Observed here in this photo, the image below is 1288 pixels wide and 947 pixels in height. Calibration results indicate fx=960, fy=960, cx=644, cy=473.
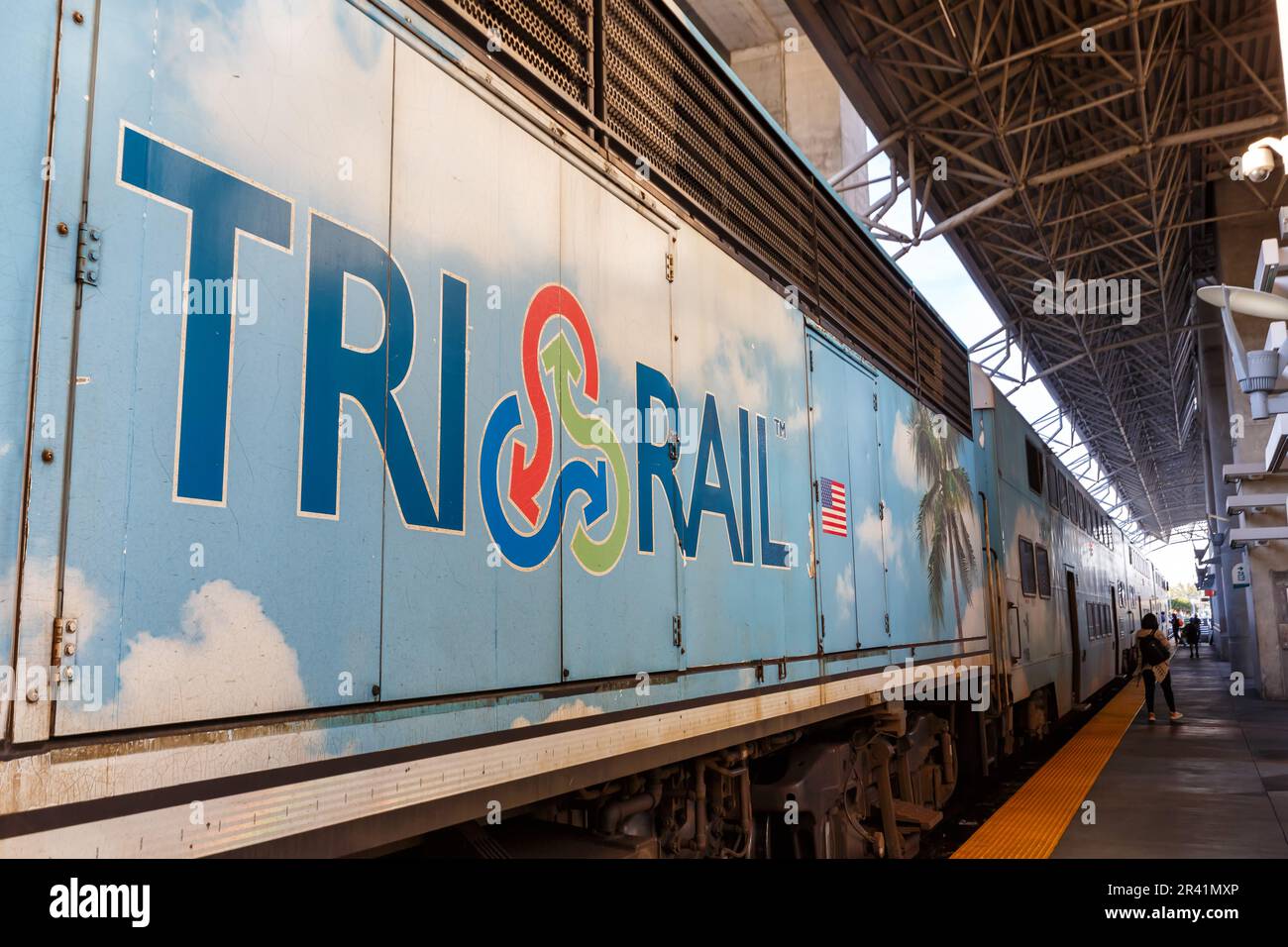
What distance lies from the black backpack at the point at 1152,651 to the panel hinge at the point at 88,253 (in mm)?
14591

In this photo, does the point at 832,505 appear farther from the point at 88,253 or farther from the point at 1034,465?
the point at 1034,465

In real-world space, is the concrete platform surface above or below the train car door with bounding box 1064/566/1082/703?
below

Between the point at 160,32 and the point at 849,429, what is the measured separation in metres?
4.25

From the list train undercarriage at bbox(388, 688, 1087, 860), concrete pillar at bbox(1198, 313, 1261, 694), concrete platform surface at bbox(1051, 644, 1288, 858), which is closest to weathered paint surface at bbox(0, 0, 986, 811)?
train undercarriage at bbox(388, 688, 1087, 860)

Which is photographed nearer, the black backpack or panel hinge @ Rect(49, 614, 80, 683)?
panel hinge @ Rect(49, 614, 80, 683)

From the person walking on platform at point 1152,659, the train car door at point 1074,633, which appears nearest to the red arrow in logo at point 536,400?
the train car door at point 1074,633

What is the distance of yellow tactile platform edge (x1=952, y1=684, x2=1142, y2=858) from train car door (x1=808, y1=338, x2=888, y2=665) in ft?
5.68

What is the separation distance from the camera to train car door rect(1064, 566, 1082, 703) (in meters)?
13.6

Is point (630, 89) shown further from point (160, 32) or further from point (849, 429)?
point (849, 429)

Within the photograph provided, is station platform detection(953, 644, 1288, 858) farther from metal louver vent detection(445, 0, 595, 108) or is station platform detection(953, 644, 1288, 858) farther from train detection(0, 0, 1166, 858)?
metal louver vent detection(445, 0, 595, 108)

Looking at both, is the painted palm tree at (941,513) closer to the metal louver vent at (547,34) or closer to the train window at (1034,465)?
the train window at (1034,465)

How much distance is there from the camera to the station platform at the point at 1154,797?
6.20 meters

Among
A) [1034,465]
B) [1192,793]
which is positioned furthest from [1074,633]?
[1192,793]

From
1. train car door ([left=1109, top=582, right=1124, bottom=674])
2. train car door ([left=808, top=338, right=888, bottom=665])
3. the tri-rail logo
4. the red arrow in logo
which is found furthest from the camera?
train car door ([left=1109, top=582, right=1124, bottom=674])
